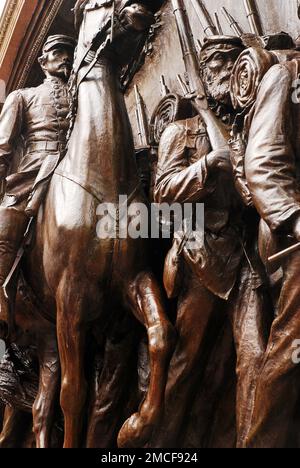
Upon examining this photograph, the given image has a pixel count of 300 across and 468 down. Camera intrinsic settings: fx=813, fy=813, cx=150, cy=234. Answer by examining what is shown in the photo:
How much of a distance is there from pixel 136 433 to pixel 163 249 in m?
1.12

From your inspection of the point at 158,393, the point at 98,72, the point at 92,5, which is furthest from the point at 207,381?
the point at 92,5

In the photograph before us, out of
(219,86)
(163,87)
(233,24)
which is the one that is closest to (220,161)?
(219,86)

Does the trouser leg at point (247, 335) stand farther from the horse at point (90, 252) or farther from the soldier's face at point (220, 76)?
the soldier's face at point (220, 76)

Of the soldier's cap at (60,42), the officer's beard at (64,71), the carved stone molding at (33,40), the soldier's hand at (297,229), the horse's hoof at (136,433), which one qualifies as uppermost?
the carved stone molding at (33,40)

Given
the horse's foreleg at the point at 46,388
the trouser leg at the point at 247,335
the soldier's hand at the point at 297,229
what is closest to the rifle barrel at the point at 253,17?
the trouser leg at the point at 247,335

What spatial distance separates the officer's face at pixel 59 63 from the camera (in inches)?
214

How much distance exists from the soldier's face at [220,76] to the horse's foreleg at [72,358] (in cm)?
124

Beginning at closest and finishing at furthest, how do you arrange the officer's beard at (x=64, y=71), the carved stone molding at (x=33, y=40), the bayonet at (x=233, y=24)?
the bayonet at (x=233, y=24) → the officer's beard at (x=64, y=71) → the carved stone molding at (x=33, y=40)

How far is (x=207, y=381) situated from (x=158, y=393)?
1.27ft

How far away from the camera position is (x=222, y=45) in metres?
4.31

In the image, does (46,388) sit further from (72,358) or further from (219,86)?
(219,86)

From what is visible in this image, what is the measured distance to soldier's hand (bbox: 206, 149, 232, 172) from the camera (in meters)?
3.93

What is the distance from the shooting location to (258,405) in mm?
3412

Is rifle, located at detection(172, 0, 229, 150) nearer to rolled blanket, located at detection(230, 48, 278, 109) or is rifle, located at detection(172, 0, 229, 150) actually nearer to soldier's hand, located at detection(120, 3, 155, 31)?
rolled blanket, located at detection(230, 48, 278, 109)
